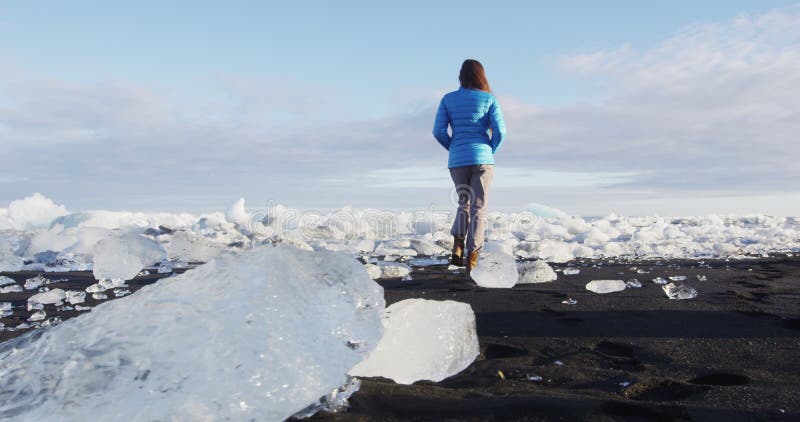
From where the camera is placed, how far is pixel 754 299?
3516 millimetres

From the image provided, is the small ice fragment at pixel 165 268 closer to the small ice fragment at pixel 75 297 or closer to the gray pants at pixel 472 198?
the small ice fragment at pixel 75 297

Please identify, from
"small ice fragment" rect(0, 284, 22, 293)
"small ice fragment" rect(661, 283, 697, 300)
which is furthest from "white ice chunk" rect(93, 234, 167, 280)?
"small ice fragment" rect(661, 283, 697, 300)

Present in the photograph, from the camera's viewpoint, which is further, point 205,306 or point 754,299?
point 754,299

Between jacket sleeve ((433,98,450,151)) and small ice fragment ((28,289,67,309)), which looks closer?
small ice fragment ((28,289,67,309))

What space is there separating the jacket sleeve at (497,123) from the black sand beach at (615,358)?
1322 mm

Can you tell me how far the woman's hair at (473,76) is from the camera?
4.83 meters

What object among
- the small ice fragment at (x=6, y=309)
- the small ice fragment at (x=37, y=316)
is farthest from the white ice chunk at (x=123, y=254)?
the small ice fragment at (x=37, y=316)

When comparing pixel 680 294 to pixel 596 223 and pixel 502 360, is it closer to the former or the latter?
pixel 502 360

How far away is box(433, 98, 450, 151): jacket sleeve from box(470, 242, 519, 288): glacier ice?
1.32 meters

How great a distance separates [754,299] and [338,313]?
10.4ft

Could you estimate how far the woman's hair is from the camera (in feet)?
15.9

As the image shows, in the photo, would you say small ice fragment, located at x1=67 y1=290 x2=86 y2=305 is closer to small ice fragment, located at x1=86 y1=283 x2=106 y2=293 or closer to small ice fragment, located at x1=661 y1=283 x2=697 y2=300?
small ice fragment, located at x1=86 y1=283 x2=106 y2=293

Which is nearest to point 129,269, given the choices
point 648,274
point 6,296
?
point 6,296

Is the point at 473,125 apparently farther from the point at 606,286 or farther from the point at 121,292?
the point at 121,292
